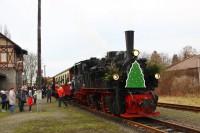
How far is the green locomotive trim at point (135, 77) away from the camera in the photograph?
1830 cm

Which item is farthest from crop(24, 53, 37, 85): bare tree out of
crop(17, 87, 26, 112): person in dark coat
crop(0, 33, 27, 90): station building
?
crop(17, 87, 26, 112): person in dark coat

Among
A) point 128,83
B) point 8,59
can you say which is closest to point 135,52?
point 128,83

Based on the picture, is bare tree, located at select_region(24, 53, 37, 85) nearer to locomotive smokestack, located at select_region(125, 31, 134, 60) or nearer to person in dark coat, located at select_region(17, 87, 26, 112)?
person in dark coat, located at select_region(17, 87, 26, 112)

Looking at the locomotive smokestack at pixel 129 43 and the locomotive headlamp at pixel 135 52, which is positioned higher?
the locomotive smokestack at pixel 129 43

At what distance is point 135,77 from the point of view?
60.4 ft

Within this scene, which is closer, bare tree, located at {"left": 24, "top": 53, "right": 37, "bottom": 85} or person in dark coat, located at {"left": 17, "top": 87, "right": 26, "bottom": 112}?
person in dark coat, located at {"left": 17, "top": 87, "right": 26, "bottom": 112}

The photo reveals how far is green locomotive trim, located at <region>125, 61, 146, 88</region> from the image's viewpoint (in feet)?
60.0

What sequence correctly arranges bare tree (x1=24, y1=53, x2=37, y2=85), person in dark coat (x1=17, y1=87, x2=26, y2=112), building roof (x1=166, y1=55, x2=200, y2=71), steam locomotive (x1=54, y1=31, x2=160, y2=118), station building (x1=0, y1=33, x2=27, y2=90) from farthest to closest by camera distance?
bare tree (x1=24, y1=53, x2=37, y2=85)
building roof (x1=166, y1=55, x2=200, y2=71)
station building (x1=0, y1=33, x2=27, y2=90)
person in dark coat (x1=17, y1=87, x2=26, y2=112)
steam locomotive (x1=54, y1=31, x2=160, y2=118)

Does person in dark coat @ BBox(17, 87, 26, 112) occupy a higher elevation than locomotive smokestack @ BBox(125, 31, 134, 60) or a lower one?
lower

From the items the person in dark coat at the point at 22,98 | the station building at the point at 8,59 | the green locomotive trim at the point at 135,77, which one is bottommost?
the person in dark coat at the point at 22,98

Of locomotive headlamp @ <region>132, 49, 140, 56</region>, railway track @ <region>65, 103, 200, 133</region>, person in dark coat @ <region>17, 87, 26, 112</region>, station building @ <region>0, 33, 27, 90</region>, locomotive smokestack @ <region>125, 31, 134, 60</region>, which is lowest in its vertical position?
railway track @ <region>65, 103, 200, 133</region>

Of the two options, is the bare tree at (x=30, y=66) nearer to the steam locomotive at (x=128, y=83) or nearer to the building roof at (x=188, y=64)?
the building roof at (x=188, y=64)

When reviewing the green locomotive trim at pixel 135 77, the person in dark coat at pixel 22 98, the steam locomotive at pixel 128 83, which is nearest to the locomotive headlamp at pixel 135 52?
the steam locomotive at pixel 128 83

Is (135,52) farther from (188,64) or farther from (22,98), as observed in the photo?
(188,64)
